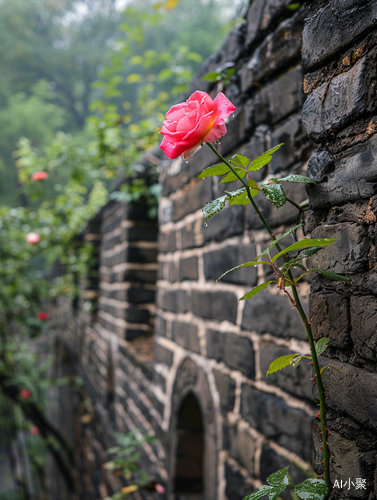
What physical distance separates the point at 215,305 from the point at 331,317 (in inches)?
29.7

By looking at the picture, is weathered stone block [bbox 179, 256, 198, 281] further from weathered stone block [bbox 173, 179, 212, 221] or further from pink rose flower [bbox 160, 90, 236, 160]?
pink rose flower [bbox 160, 90, 236, 160]

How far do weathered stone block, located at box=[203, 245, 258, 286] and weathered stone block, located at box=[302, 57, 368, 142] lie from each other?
0.49m

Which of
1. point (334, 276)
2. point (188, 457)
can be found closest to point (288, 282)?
point (334, 276)

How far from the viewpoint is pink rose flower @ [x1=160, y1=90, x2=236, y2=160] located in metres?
0.54

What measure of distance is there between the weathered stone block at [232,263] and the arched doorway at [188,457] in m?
0.60

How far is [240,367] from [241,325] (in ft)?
0.38

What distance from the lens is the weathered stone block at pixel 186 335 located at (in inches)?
57.8

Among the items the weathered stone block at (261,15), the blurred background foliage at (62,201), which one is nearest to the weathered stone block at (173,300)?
the blurred background foliage at (62,201)

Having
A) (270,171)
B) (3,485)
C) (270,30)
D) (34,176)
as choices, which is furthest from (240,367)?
(3,485)

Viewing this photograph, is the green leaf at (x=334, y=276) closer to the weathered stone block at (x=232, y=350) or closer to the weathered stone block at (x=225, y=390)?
the weathered stone block at (x=232, y=350)

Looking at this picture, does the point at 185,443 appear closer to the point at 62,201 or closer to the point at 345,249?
the point at 345,249

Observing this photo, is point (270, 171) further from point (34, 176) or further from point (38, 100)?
point (38, 100)

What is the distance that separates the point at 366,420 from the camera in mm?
501

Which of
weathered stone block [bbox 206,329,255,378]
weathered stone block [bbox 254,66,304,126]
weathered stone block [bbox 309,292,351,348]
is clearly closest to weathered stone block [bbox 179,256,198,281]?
weathered stone block [bbox 206,329,255,378]
